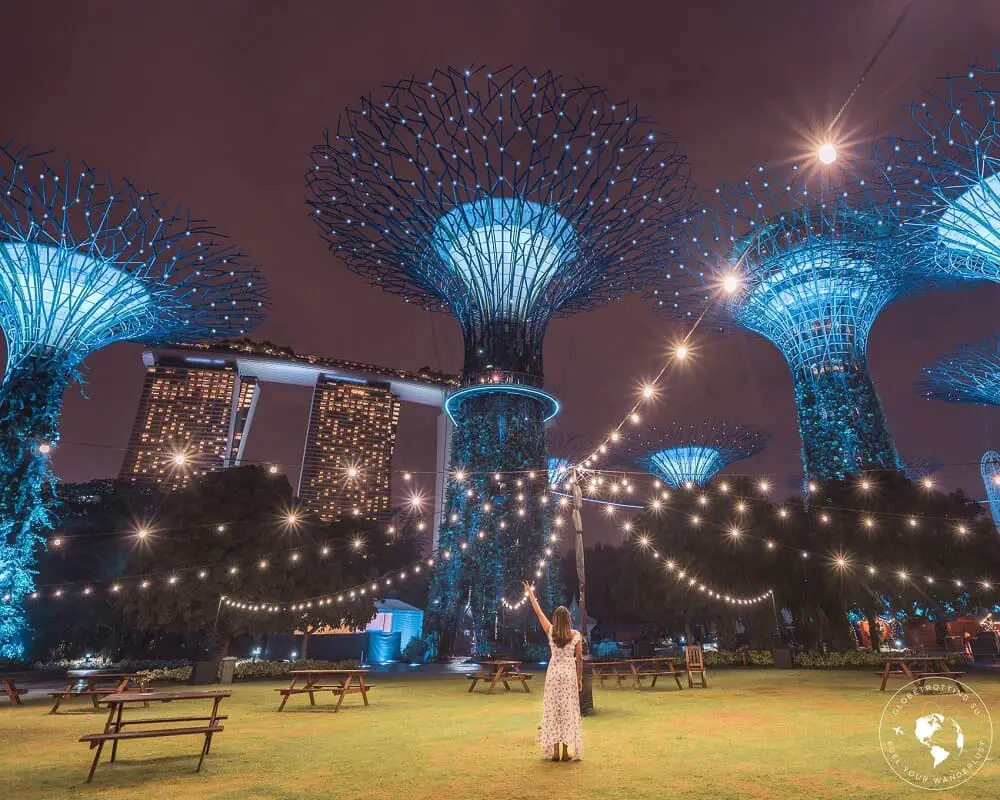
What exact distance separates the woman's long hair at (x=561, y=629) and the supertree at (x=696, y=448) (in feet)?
138

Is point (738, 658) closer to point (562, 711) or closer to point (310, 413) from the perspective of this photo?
point (562, 711)

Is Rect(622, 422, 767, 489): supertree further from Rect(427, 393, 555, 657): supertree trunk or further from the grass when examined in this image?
the grass

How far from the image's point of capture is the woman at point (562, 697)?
22.8ft

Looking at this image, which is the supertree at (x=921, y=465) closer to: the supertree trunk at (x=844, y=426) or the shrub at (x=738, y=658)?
the supertree trunk at (x=844, y=426)

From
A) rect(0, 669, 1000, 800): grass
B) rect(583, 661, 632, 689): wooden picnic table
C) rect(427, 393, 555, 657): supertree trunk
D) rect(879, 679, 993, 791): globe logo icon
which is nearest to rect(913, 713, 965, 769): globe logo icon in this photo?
rect(879, 679, 993, 791): globe logo icon

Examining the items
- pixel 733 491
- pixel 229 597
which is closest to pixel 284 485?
pixel 229 597

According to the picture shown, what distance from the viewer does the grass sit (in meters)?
5.69

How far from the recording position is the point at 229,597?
72.6 ft

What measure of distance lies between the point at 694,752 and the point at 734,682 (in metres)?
12.1

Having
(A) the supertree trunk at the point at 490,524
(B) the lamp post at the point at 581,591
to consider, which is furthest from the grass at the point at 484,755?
(A) the supertree trunk at the point at 490,524

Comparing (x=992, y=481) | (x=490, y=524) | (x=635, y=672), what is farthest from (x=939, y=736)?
(x=992, y=481)

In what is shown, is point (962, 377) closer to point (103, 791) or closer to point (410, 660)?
point (410, 660)

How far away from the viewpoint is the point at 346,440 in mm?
87188

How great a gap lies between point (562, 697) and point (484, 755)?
1.48 m
